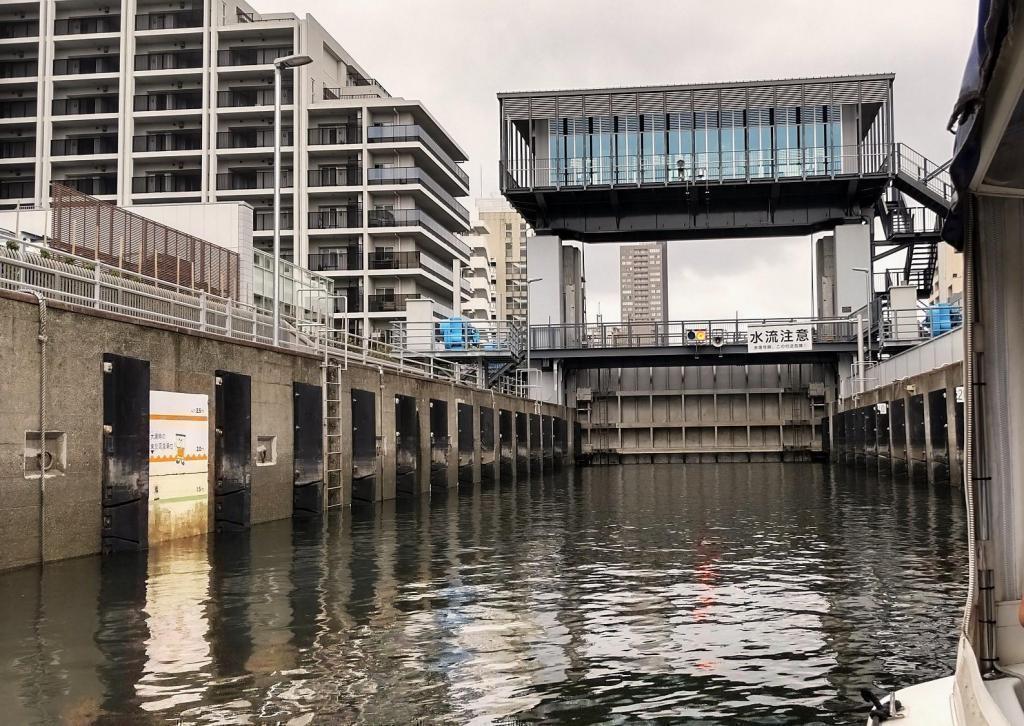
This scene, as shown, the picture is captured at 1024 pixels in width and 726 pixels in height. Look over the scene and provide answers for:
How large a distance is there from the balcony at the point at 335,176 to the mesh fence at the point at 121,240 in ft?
163

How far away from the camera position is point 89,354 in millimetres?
16625

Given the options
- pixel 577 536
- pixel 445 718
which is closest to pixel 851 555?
pixel 577 536

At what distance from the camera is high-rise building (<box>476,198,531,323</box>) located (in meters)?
166

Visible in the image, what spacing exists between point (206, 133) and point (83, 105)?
983cm

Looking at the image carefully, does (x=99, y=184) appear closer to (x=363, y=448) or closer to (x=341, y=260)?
(x=341, y=260)

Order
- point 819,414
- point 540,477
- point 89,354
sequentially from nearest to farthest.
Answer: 1. point 89,354
2. point 540,477
3. point 819,414

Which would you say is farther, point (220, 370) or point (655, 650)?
point (220, 370)

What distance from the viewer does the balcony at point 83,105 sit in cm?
8600

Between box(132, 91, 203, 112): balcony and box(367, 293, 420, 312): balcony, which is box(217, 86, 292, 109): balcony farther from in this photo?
box(367, 293, 420, 312): balcony

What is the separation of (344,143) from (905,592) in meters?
78.5

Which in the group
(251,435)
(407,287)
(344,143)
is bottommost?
(251,435)

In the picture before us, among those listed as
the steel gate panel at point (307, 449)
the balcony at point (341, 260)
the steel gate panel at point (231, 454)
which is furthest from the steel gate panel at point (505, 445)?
the balcony at point (341, 260)

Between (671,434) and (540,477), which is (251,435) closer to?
(540,477)

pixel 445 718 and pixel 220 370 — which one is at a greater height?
pixel 220 370
